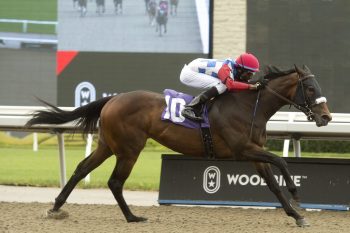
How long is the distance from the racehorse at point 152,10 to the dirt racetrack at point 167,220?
202 inches

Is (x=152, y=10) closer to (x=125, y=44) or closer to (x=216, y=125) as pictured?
(x=125, y=44)

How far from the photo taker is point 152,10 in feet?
42.6

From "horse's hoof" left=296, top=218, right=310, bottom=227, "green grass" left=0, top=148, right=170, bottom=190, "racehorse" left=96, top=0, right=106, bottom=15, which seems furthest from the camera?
"racehorse" left=96, top=0, right=106, bottom=15

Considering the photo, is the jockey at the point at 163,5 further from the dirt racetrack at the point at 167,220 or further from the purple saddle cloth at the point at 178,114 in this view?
the purple saddle cloth at the point at 178,114

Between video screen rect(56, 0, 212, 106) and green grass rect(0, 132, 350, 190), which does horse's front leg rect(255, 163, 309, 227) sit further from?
video screen rect(56, 0, 212, 106)

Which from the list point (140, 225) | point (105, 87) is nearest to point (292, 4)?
point (105, 87)

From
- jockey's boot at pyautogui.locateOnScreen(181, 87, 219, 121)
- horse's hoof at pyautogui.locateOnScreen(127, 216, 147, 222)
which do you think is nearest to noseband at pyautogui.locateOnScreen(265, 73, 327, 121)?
jockey's boot at pyautogui.locateOnScreen(181, 87, 219, 121)

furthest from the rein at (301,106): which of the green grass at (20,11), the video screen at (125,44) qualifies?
the green grass at (20,11)

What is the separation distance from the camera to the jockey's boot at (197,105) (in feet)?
23.4

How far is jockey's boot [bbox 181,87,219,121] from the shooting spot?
7.14 meters

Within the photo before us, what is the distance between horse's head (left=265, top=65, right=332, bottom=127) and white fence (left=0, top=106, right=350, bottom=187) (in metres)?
1.03

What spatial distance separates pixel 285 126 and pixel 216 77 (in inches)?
48.9

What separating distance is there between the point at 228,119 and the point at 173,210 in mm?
1485

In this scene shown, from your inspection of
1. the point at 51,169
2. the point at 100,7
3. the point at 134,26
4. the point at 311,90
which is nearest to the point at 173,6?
the point at 134,26
